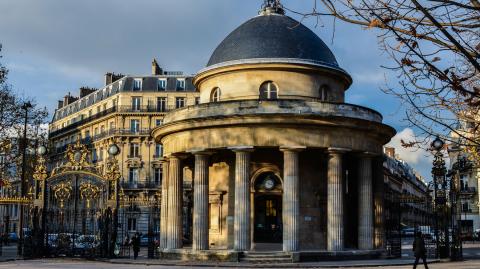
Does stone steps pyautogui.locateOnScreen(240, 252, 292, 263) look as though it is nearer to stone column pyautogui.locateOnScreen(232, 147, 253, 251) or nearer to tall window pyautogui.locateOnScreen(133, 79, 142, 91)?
stone column pyautogui.locateOnScreen(232, 147, 253, 251)

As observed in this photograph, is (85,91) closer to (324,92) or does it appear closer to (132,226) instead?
(132,226)

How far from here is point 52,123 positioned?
96500 millimetres

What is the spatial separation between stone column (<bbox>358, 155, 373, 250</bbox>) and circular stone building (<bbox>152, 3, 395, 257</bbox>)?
47 mm

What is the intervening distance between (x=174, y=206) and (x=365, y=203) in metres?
9.15

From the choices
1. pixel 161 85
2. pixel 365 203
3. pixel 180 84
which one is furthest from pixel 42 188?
pixel 161 85

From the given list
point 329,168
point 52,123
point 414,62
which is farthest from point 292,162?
point 52,123

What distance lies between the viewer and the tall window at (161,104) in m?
74.2

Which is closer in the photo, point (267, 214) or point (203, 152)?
point (203, 152)

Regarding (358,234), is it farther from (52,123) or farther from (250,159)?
(52,123)

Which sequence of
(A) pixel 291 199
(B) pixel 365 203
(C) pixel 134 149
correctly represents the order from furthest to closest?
(C) pixel 134 149 < (B) pixel 365 203 < (A) pixel 291 199

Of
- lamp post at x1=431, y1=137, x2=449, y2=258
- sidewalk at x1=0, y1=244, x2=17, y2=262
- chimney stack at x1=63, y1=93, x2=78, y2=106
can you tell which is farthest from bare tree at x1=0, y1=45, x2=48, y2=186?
chimney stack at x1=63, y1=93, x2=78, y2=106

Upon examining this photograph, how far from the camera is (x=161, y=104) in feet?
244

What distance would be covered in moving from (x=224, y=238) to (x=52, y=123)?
222 ft

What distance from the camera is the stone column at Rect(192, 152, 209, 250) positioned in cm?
3153
